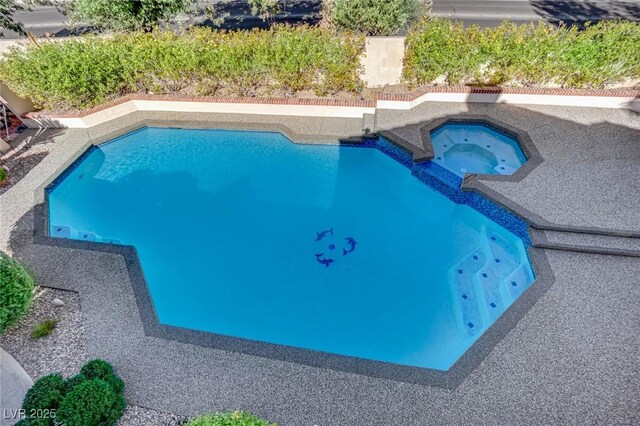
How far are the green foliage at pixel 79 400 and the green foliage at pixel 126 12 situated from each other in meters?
14.3

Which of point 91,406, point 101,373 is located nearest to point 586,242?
point 91,406

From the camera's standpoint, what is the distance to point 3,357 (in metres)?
7.58

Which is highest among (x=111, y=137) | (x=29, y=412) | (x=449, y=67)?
(x=449, y=67)

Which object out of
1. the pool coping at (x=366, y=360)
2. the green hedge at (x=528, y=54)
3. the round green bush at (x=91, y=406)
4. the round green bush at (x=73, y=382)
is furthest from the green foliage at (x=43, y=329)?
the green hedge at (x=528, y=54)

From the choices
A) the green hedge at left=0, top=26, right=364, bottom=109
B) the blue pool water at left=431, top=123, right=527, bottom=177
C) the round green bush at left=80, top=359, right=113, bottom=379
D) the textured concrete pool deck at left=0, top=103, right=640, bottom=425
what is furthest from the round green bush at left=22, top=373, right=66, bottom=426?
the blue pool water at left=431, top=123, right=527, bottom=177

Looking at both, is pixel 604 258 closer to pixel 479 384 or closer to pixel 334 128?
pixel 479 384

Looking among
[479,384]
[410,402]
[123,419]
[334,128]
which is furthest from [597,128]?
[123,419]

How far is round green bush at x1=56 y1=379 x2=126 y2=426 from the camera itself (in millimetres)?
5902

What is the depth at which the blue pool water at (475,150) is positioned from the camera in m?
12.1

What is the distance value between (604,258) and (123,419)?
12.2 m

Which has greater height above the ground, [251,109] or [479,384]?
[251,109]

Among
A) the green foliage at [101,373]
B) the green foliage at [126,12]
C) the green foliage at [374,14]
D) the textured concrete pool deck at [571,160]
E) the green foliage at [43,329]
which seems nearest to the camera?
the green foliage at [101,373]

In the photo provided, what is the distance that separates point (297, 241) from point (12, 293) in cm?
706

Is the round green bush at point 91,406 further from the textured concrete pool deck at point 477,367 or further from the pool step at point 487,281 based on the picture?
the pool step at point 487,281
